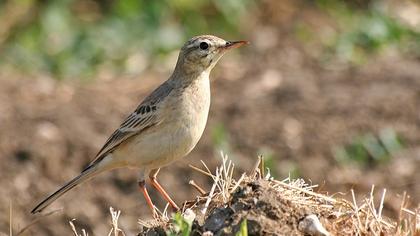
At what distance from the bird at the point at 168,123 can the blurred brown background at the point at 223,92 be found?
2059mm

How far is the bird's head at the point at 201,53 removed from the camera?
8.47 m

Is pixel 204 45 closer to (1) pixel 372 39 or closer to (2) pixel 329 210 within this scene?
(2) pixel 329 210

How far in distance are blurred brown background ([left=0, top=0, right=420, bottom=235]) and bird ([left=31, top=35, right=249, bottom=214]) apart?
2059mm

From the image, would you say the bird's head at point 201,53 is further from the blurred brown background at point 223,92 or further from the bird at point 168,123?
the blurred brown background at point 223,92

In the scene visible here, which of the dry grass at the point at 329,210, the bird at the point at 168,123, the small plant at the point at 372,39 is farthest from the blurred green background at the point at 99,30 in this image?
the dry grass at the point at 329,210

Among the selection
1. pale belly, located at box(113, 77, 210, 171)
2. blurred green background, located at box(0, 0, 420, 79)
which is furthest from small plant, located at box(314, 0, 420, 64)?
pale belly, located at box(113, 77, 210, 171)

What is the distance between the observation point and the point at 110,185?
11.4 meters

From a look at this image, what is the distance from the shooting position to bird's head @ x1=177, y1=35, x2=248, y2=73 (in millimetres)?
8469

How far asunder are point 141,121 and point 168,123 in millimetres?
393

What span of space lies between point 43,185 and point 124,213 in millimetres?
1045

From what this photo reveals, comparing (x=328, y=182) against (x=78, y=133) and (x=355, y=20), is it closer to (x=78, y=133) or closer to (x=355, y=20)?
(x=78, y=133)

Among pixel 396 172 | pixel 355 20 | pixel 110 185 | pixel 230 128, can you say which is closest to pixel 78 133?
pixel 110 185

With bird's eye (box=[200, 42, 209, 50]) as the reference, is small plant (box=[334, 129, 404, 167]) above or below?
below

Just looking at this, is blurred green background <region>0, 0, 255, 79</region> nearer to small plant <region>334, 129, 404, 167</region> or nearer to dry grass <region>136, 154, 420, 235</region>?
small plant <region>334, 129, 404, 167</region>
